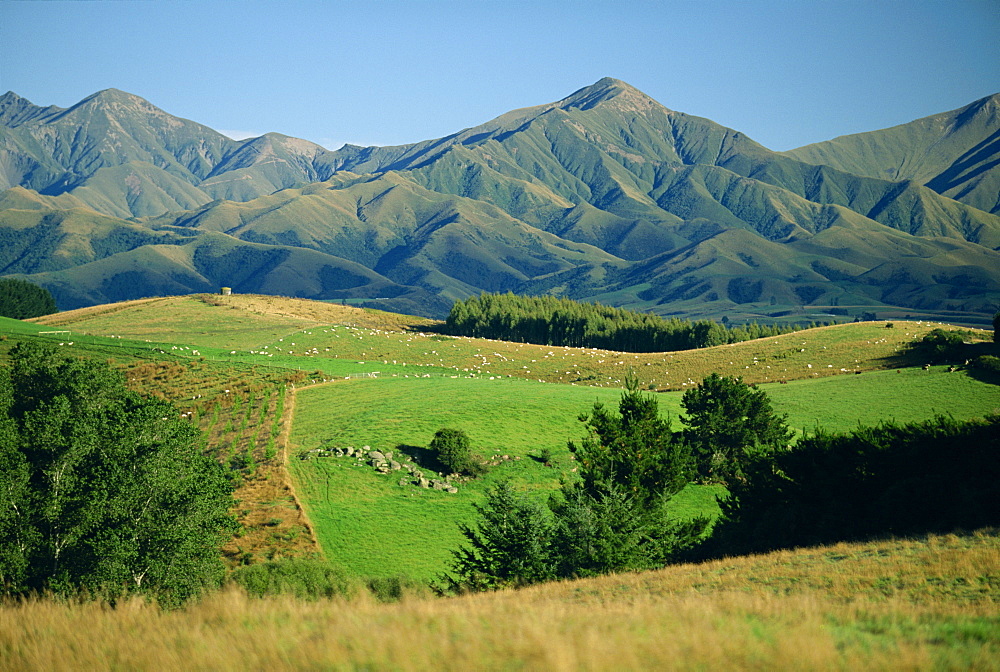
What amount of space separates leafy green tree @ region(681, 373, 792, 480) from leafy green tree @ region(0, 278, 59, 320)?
154 metres

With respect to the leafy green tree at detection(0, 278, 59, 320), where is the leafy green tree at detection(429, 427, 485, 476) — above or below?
below

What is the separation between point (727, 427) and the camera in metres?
50.0

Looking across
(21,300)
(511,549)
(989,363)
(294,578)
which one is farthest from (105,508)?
(21,300)

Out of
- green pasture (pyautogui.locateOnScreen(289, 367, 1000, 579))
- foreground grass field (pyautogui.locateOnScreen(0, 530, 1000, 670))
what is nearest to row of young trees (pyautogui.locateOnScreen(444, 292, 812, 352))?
green pasture (pyautogui.locateOnScreen(289, 367, 1000, 579))

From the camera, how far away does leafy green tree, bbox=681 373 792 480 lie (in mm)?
49531

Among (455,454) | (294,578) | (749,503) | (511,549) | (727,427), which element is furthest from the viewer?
(727,427)

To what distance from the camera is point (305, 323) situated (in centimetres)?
11969

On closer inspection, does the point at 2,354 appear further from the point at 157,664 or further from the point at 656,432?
the point at 157,664

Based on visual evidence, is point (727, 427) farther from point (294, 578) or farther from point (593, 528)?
point (294, 578)

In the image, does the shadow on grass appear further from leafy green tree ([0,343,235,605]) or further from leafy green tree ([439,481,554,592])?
leafy green tree ([439,481,554,592])

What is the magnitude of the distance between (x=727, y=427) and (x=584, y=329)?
11022 centimetres

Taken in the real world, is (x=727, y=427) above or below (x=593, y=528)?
above

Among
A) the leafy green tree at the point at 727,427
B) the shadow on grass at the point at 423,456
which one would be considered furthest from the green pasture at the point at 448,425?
the leafy green tree at the point at 727,427

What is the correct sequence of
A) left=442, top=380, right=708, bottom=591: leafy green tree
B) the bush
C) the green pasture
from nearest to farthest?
the bush → left=442, top=380, right=708, bottom=591: leafy green tree → the green pasture
